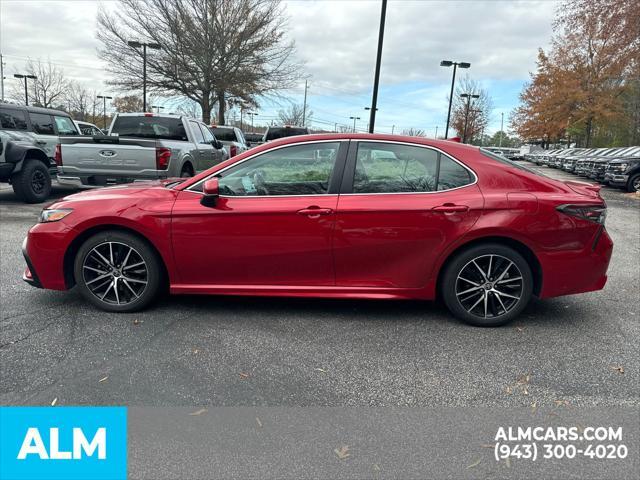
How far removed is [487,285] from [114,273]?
3.12 meters

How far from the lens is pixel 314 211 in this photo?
3.88 meters

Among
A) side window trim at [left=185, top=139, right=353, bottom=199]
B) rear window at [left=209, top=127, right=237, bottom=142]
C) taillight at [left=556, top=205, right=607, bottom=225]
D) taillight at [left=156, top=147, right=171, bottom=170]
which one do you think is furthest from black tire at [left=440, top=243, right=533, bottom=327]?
rear window at [left=209, top=127, right=237, bottom=142]

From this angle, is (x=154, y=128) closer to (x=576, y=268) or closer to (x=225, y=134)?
(x=225, y=134)

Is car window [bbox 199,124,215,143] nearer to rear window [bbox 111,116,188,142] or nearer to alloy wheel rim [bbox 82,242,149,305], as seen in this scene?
rear window [bbox 111,116,188,142]

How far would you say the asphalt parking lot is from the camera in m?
2.96

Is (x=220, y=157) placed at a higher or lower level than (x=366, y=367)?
higher

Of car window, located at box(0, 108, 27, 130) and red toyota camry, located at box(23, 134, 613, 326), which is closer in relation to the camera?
red toyota camry, located at box(23, 134, 613, 326)

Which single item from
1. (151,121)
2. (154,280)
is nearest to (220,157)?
(151,121)

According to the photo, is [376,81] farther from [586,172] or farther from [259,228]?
[259,228]

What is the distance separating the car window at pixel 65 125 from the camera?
39.1 feet

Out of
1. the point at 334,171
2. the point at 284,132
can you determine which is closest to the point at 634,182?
the point at 284,132

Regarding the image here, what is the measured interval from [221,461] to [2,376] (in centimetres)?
172

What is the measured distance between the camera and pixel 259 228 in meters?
3.93

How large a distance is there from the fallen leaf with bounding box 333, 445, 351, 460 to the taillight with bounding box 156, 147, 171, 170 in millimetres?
7384
